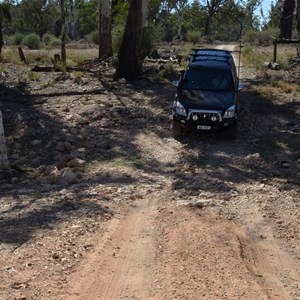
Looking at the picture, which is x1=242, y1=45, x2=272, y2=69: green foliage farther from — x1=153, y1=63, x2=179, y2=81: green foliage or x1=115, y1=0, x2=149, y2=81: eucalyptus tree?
x1=115, y1=0, x2=149, y2=81: eucalyptus tree

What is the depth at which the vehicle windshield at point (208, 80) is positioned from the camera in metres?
13.2

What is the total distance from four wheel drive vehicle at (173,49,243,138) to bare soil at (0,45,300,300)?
0.49 m

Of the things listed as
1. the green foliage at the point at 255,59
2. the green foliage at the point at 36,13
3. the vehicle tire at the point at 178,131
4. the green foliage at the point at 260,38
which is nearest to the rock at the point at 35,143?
the vehicle tire at the point at 178,131

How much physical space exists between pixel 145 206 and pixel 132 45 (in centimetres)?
1377

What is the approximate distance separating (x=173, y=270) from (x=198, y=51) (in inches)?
406

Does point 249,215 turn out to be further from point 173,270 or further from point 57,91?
point 57,91

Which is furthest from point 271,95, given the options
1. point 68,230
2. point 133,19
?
point 68,230

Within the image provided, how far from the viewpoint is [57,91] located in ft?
61.3

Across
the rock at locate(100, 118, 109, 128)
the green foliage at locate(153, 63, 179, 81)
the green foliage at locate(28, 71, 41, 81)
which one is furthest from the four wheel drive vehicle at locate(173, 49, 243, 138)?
the green foliage at locate(28, 71, 41, 81)

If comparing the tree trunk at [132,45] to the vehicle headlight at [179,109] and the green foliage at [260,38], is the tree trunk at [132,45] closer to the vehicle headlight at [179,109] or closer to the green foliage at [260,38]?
the vehicle headlight at [179,109]

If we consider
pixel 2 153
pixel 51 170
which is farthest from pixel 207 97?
pixel 2 153

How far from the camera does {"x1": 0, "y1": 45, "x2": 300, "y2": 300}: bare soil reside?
5.62 metres

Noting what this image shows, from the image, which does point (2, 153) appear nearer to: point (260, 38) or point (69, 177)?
point (69, 177)

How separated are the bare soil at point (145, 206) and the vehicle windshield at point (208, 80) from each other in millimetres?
1222
